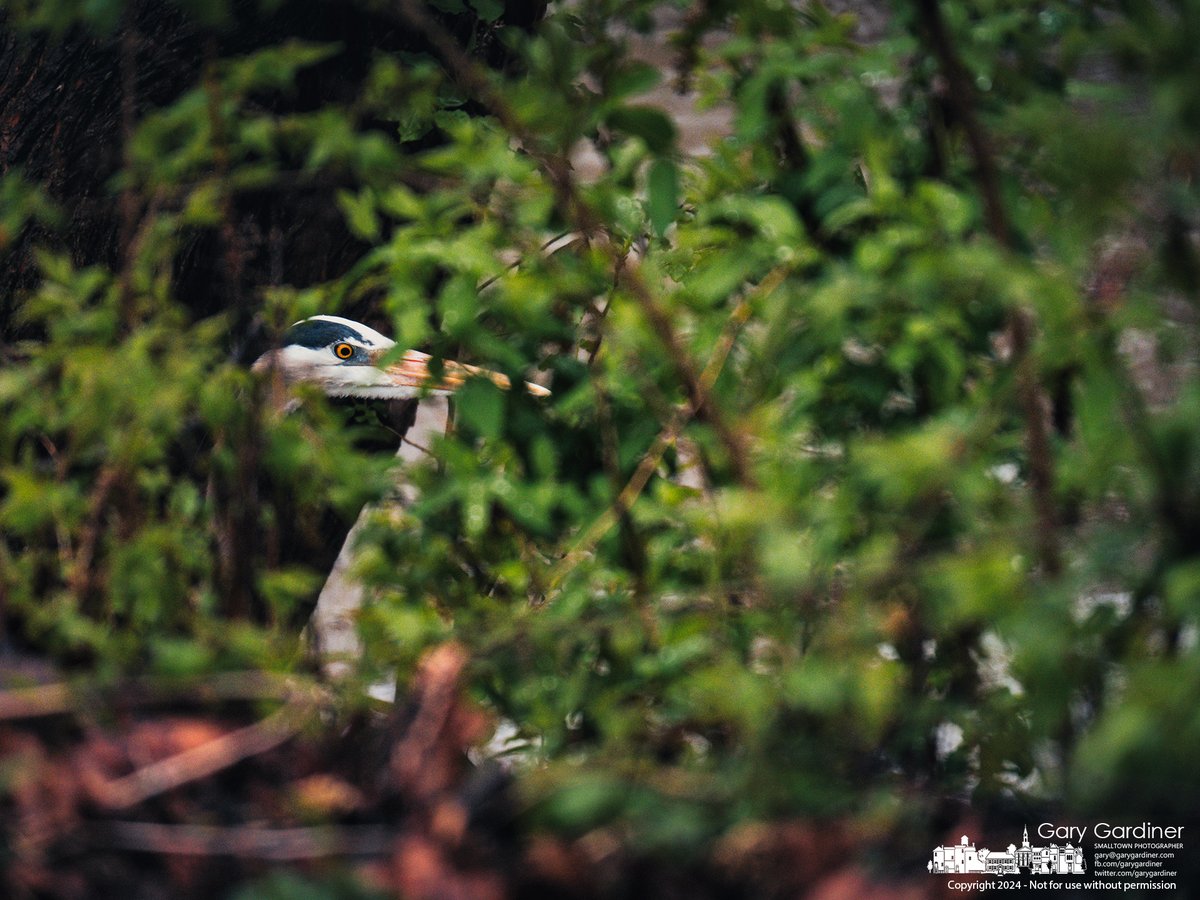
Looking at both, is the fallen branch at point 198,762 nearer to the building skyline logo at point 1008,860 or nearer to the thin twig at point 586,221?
the thin twig at point 586,221

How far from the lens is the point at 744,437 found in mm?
1140

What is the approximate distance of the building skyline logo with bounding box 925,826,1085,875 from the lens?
101 cm

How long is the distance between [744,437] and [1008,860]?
0.39 m

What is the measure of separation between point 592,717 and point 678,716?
83 mm

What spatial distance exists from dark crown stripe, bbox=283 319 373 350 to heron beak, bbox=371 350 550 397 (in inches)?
11.7

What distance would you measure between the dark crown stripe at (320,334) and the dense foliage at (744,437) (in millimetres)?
1674

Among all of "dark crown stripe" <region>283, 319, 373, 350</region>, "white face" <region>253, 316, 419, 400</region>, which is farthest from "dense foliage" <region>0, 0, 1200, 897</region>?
"dark crown stripe" <region>283, 319, 373, 350</region>

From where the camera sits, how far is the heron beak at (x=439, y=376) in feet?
4.42

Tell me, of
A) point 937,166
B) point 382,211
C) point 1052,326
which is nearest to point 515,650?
point 1052,326

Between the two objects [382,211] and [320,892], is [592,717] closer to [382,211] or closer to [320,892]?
[320,892]

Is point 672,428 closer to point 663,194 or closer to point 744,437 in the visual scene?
point 744,437

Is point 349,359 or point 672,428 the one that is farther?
point 349,359

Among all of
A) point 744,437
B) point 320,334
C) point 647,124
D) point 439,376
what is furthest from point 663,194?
point 320,334

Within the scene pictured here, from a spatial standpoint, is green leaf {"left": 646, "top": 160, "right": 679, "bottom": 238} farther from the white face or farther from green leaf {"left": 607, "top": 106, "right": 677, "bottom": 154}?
the white face
